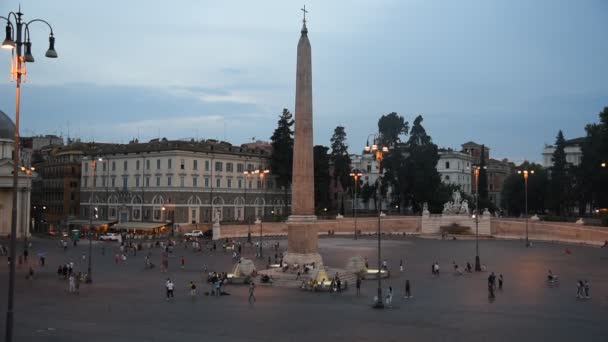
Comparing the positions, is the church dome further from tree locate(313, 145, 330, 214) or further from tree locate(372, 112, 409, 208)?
tree locate(372, 112, 409, 208)

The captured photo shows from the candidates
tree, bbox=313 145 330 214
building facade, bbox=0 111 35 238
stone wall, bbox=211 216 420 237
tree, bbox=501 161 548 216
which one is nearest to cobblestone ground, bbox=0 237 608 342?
building facade, bbox=0 111 35 238

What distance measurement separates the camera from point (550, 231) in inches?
2343

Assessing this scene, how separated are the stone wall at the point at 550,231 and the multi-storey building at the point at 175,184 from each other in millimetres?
26673

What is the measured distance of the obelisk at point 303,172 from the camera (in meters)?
30.7

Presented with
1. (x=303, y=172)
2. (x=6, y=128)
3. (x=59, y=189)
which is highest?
(x=6, y=128)

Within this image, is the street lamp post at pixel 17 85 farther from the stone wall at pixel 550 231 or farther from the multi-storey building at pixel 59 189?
the multi-storey building at pixel 59 189

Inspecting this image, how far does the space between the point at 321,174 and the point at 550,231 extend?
2882cm

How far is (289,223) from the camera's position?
30969 mm

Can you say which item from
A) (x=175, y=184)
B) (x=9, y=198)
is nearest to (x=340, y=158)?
(x=175, y=184)

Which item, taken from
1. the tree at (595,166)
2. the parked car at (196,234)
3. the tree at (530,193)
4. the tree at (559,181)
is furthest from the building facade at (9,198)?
the tree at (530,193)

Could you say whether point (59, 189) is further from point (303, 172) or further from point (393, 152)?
point (303, 172)

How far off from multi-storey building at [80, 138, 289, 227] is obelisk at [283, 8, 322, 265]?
110ft

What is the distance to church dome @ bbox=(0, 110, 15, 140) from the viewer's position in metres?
67.3

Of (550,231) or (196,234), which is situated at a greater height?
(550,231)
